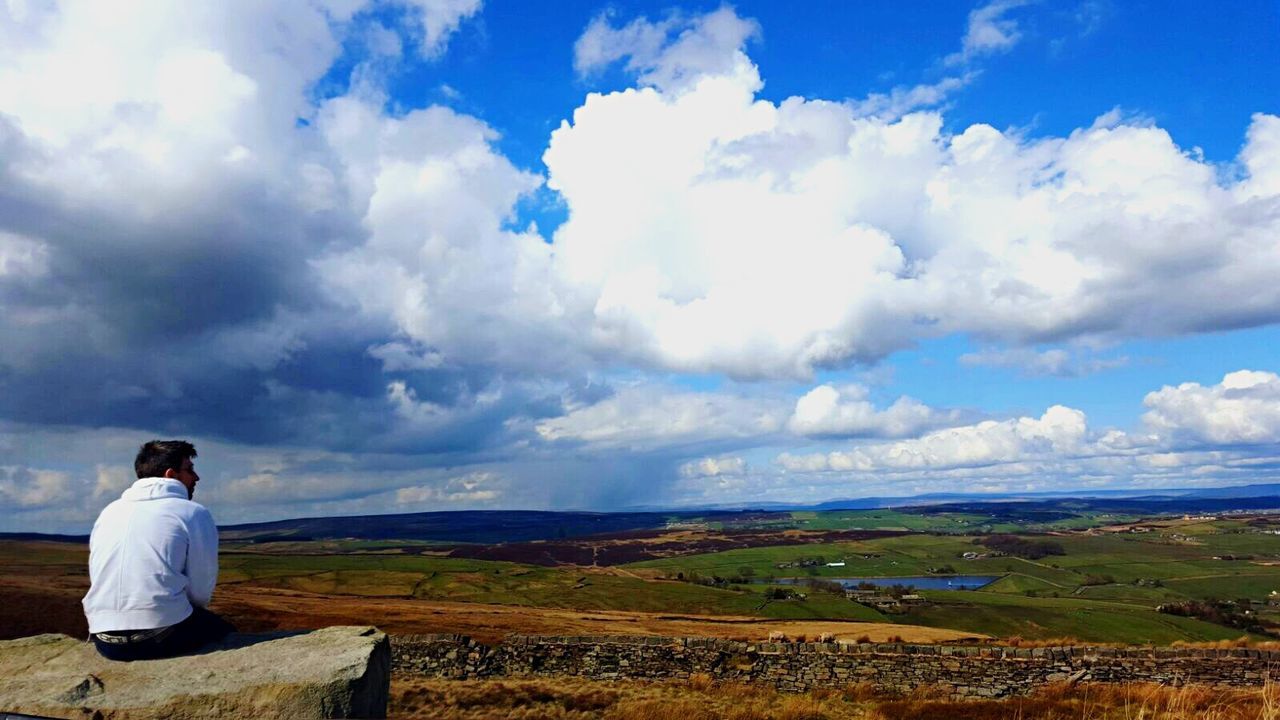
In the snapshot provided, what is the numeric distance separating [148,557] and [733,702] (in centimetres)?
1497

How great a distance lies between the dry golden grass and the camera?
14930mm

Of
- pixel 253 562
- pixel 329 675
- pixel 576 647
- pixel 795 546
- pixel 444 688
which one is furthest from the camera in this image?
pixel 795 546

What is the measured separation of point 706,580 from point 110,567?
390ft

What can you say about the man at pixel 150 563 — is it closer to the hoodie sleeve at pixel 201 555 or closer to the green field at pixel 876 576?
the hoodie sleeve at pixel 201 555

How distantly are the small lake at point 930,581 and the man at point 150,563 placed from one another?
119563 mm

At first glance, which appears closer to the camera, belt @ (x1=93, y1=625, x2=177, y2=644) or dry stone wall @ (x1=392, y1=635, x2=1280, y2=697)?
belt @ (x1=93, y1=625, x2=177, y2=644)

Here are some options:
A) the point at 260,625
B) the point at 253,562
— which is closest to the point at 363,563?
the point at 253,562

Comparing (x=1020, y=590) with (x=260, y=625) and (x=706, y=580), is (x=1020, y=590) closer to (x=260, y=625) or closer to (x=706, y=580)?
(x=706, y=580)

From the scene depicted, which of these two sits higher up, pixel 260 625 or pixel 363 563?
pixel 260 625

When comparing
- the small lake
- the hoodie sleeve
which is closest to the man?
the hoodie sleeve

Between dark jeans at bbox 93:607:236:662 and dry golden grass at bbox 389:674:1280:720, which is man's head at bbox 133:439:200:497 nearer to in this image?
dark jeans at bbox 93:607:236:662

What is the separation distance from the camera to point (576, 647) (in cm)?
2419

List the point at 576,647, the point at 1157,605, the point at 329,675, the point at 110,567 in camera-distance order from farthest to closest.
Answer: the point at 1157,605 < the point at 576,647 < the point at 329,675 < the point at 110,567

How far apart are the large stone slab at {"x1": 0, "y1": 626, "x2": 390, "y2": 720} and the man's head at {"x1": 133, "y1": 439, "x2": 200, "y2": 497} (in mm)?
1517
